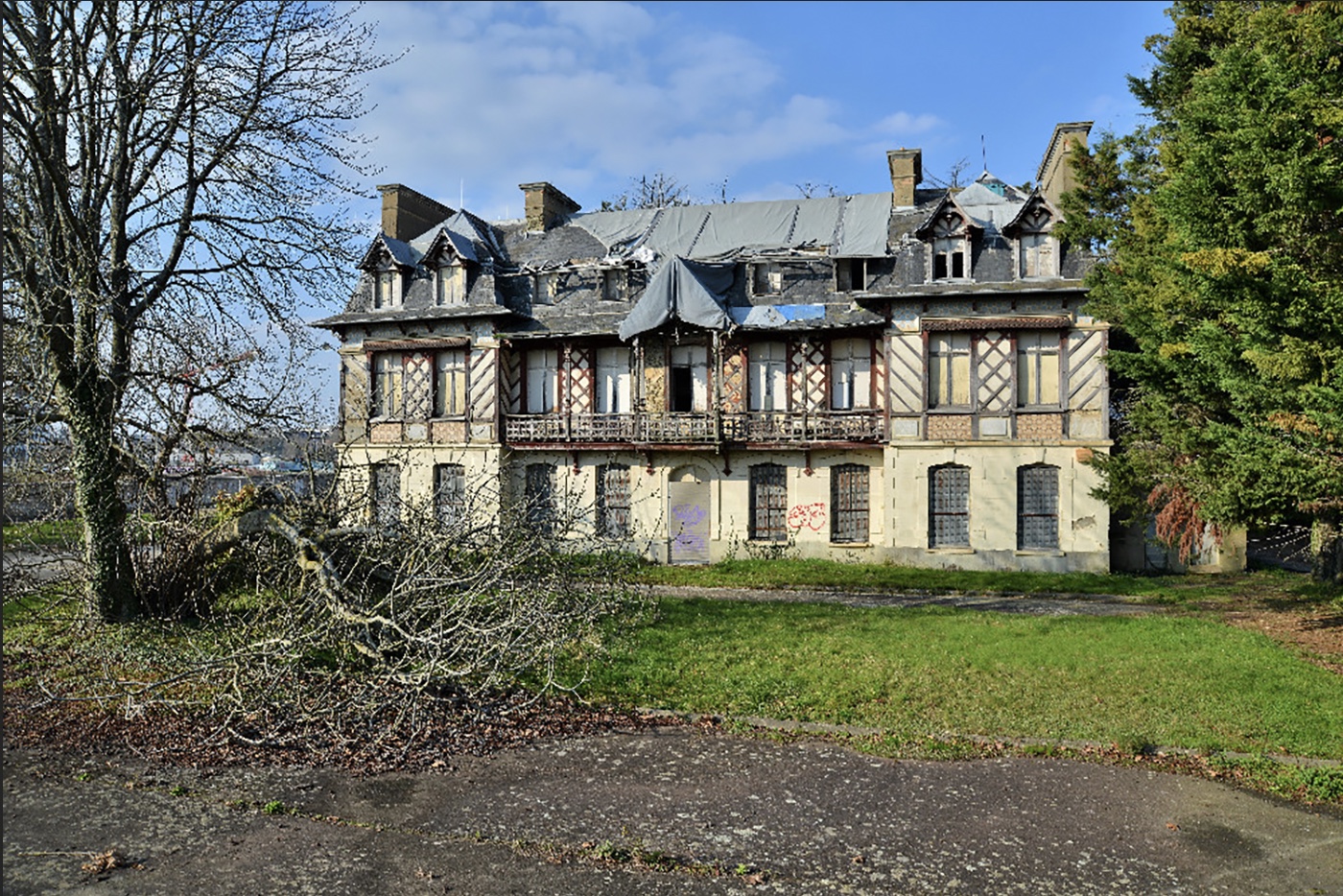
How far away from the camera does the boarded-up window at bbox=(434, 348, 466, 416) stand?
84.8 feet

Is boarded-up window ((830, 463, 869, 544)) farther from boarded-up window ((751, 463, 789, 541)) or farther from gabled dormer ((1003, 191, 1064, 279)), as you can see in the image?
gabled dormer ((1003, 191, 1064, 279))

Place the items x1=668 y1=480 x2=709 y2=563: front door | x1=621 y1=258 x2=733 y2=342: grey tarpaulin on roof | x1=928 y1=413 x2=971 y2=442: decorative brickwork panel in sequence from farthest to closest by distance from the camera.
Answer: x1=668 y1=480 x2=709 y2=563: front door < x1=621 y1=258 x2=733 y2=342: grey tarpaulin on roof < x1=928 y1=413 x2=971 y2=442: decorative brickwork panel

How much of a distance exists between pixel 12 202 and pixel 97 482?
3.86 m

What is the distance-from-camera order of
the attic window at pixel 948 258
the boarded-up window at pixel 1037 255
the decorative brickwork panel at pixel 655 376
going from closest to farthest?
the boarded-up window at pixel 1037 255, the attic window at pixel 948 258, the decorative brickwork panel at pixel 655 376

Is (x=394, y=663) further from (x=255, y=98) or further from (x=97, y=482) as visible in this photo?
(x=255, y=98)

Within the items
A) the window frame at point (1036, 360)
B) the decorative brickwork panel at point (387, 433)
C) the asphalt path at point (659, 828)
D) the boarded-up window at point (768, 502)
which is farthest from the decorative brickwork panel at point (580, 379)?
the asphalt path at point (659, 828)

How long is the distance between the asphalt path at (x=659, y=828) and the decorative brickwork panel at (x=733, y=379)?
15908 mm

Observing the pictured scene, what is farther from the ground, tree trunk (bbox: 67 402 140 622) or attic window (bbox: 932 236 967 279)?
attic window (bbox: 932 236 967 279)

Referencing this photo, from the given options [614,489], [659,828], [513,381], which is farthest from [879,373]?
[659,828]

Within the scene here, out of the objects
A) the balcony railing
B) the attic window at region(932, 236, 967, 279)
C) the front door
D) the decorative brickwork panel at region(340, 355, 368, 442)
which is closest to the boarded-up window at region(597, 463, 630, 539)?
the balcony railing

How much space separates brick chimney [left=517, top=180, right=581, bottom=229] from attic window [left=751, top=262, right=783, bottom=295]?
6934mm

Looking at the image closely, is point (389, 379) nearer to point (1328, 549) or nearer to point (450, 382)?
point (450, 382)

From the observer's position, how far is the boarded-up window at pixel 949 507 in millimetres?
22234

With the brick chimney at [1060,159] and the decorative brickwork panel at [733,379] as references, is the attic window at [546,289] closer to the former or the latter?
the decorative brickwork panel at [733,379]
